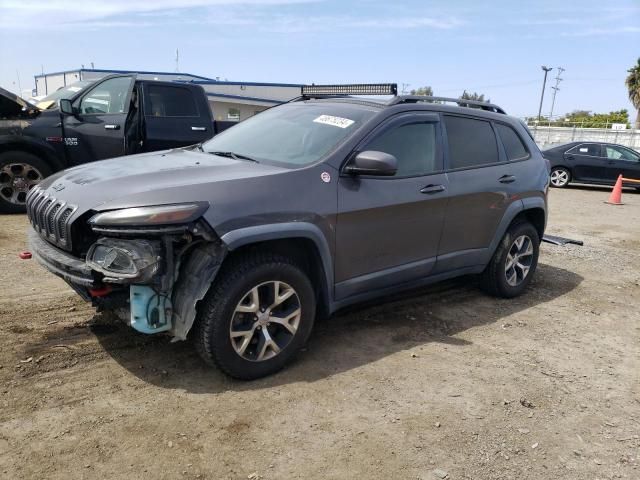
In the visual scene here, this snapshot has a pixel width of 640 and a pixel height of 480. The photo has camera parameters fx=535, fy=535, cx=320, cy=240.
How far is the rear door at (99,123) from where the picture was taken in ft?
24.7

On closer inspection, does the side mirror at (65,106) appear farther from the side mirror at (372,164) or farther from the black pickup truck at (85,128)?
the side mirror at (372,164)

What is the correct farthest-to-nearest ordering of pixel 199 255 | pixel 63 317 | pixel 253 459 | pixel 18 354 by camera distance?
pixel 63 317, pixel 18 354, pixel 199 255, pixel 253 459

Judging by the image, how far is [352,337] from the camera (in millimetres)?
4176

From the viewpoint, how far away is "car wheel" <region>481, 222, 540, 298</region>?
5.15 m

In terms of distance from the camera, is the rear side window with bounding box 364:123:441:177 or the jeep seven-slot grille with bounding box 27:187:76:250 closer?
the jeep seven-slot grille with bounding box 27:187:76:250

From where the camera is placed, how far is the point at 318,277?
367 centimetres

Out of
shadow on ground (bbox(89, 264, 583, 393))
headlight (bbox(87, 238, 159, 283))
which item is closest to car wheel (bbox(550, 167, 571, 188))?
shadow on ground (bbox(89, 264, 583, 393))

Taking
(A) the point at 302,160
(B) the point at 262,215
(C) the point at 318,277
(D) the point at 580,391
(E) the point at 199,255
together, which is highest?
(A) the point at 302,160

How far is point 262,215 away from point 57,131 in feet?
18.9

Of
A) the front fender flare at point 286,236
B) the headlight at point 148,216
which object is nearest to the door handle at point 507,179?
the front fender flare at point 286,236

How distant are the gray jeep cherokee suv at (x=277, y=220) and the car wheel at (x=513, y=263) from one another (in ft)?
0.78

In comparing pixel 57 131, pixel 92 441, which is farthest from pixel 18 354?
pixel 57 131

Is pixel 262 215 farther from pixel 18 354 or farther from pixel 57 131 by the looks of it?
pixel 57 131

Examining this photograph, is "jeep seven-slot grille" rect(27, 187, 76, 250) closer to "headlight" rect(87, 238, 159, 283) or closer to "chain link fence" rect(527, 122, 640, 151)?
"headlight" rect(87, 238, 159, 283)
